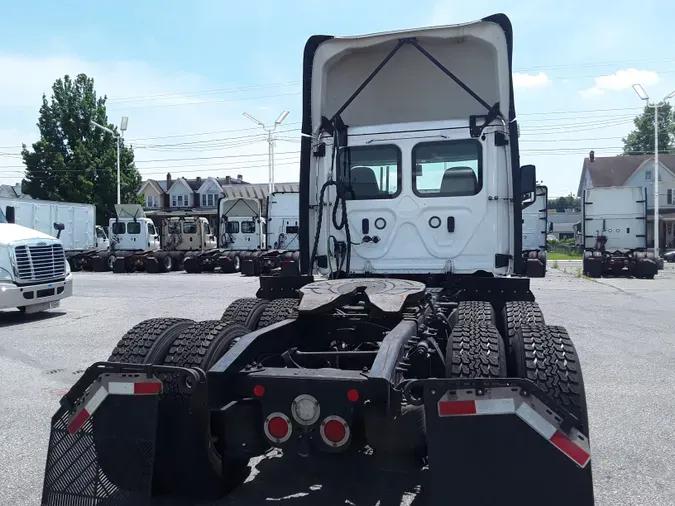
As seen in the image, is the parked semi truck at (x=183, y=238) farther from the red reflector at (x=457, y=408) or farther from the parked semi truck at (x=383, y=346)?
the red reflector at (x=457, y=408)

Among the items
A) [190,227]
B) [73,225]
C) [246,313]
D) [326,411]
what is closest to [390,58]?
[246,313]

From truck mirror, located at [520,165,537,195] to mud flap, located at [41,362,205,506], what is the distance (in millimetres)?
3615

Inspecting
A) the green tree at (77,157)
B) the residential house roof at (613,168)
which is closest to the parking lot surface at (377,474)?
the green tree at (77,157)

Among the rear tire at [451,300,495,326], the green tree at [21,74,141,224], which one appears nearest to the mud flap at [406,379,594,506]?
the rear tire at [451,300,495,326]

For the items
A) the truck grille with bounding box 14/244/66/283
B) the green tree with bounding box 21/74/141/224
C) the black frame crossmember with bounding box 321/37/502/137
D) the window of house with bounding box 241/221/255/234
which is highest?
the green tree with bounding box 21/74/141/224

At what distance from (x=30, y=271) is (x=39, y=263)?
0.86 feet

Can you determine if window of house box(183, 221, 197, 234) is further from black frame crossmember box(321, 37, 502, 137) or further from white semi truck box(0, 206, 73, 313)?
black frame crossmember box(321, 37, 502, 137)

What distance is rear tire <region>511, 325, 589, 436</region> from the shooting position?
9.55 ft

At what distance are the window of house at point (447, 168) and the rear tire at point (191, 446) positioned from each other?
292 cm

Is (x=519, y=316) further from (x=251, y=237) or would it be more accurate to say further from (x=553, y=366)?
(x=251, y=237)

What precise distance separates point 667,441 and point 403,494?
2393 mm

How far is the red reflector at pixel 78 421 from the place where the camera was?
3094 mm

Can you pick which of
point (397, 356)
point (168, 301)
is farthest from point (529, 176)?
point (168, 301)

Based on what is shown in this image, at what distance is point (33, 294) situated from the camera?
1122 centimetres
